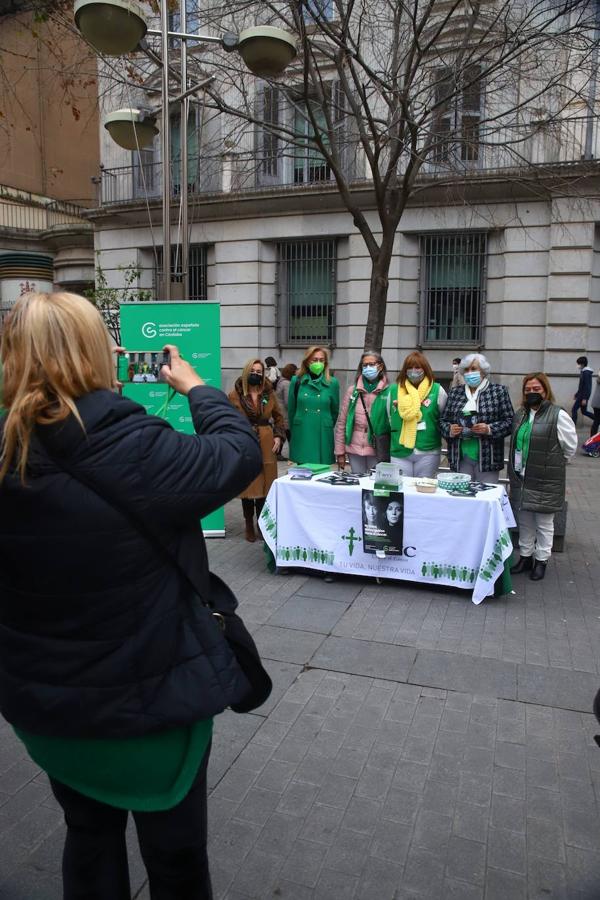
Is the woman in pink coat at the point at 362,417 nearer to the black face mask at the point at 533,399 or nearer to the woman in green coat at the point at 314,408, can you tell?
the woman in green coat at the point at 314,408

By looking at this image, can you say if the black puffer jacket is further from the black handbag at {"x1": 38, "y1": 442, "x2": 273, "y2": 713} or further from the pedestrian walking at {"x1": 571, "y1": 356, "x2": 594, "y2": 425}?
the pedestrian walking at {"x1": 571, "y1": 356, "x2": 594, "y2": 425}

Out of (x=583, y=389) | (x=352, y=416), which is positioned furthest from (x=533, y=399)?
(x=583, y=389)

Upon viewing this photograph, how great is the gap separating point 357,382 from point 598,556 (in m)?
2.90

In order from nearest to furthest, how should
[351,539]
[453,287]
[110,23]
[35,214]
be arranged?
[351,539] → [110,23] → [453,287] → [35,214]

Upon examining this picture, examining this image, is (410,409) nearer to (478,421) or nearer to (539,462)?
(478,421)

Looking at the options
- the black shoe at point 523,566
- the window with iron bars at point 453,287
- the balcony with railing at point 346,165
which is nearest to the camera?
the black shoe at point 523,566

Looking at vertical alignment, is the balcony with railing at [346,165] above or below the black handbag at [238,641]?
above

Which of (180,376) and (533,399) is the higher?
(180,376)

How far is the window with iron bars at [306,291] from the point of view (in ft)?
56.6

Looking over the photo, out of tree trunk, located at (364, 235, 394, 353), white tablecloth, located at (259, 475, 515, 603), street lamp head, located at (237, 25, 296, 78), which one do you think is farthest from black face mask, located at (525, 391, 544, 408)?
street lamp head, located at (237, 25, 296, 78)

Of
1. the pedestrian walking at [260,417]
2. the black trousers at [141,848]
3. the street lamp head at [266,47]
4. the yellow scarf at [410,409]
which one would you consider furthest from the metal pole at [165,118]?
the black trousers at [141,848]

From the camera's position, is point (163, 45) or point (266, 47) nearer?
point (266, 47)

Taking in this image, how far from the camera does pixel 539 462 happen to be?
599 cm

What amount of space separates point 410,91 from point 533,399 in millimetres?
7213
